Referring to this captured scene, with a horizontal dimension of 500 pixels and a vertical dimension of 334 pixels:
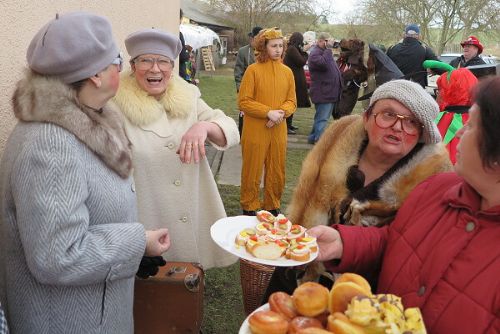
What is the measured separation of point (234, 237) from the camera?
2.02 metres

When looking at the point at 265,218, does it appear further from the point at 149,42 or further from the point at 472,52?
the point at 472,52

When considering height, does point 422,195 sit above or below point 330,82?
above

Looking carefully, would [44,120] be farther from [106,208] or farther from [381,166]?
[381,166]

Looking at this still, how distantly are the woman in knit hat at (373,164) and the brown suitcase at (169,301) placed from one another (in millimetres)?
459

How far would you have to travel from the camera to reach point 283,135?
193 inches

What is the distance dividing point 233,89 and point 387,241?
1550 centimetres

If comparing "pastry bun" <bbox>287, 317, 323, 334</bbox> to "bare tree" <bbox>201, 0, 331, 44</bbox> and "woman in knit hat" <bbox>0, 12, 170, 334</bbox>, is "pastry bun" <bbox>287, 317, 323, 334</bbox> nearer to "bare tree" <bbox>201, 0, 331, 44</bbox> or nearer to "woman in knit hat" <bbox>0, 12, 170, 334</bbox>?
"woman in knit hat" <bbox>0, 12, 170, 334</bbox>

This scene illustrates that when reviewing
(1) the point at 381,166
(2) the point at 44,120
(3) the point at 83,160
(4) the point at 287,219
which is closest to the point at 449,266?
(1) the point at 381,166

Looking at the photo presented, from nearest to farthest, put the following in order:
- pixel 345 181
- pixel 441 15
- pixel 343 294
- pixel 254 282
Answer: pixel 343 294 < pixel 345 181 < pixel 254 282 < pixel 441 15

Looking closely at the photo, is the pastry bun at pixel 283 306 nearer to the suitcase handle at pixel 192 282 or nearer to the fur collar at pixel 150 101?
the suitcase handle at pixel 192 282

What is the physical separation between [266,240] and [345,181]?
1.68 ft

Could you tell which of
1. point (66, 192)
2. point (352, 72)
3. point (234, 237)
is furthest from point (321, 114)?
point (66, 192)

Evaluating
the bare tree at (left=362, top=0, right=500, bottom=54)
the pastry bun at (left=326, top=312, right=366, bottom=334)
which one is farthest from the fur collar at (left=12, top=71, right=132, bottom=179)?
the bare tree at (left=362, top=0, right=500, bottom=54)

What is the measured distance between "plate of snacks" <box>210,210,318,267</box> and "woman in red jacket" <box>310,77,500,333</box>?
0.37 m
